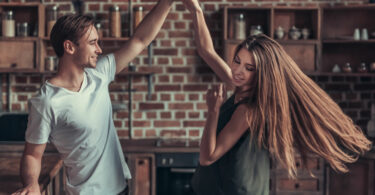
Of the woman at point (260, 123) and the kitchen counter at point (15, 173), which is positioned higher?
the woman at point (260, 123)

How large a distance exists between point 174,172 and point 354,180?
133cm

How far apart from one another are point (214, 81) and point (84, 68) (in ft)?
6.72

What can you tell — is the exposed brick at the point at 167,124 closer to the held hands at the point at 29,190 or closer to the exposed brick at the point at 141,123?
the exposed brick at the point at 141,123

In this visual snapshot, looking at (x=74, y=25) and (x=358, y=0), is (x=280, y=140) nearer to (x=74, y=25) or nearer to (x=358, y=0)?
(x=74, y=25)

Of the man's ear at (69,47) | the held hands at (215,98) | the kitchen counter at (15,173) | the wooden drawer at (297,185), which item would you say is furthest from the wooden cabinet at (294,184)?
the man's ear at (69,47)

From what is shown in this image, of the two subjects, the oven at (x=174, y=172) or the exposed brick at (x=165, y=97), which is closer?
the oven at (x=174, y=172)

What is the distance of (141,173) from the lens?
3.25m

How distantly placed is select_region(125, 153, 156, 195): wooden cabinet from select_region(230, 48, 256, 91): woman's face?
1707 mm

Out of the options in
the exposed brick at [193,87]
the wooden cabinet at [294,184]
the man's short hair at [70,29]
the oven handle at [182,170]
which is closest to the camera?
the man's short hair at [70,29]

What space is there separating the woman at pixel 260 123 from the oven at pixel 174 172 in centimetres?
148

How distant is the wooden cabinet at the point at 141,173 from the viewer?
3244 millimetres

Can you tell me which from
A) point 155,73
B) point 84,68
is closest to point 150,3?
point 155,73

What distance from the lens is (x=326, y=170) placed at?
10.9 feet

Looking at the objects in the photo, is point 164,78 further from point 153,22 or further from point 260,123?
point 260,123
